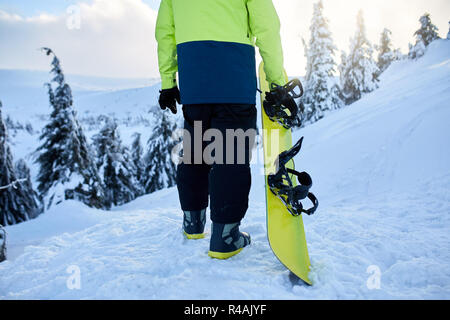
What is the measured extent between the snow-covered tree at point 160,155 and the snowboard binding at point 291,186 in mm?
19085

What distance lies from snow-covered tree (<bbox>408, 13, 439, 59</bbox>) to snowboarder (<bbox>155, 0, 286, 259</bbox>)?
34.2 metres

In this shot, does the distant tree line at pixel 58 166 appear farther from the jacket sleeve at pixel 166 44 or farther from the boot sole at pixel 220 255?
the boot sole at pixel 220 255

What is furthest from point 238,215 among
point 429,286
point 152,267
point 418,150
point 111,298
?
point 418,150

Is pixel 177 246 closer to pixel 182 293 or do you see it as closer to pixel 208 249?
pixel 208 249

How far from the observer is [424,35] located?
27.0 m

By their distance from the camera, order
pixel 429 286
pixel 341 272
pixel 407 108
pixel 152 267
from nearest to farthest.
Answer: pixel 429 286, pixel 341 272, pixel 152 267, pixel 407 108

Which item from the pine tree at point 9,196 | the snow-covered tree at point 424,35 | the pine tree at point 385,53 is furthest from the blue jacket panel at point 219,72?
the pine tree at point 385,53

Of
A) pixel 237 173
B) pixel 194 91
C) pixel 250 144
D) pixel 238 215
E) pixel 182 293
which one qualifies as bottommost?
pixel 182 293

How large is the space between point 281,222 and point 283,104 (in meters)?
0.92

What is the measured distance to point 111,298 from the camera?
1476mm

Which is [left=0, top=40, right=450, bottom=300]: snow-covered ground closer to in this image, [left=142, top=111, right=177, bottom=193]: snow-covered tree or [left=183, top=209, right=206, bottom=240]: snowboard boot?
[left=183, top=209, right=206, bottom=240]: snowboard boot

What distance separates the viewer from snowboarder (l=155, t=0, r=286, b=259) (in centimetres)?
187

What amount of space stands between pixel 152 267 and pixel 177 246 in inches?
15.6

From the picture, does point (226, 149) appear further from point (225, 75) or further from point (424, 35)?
point (424, 35)
